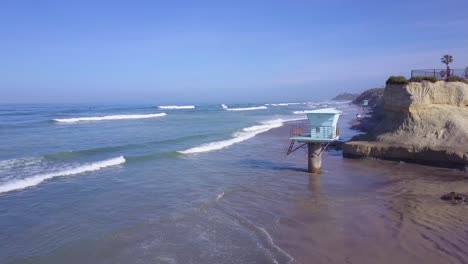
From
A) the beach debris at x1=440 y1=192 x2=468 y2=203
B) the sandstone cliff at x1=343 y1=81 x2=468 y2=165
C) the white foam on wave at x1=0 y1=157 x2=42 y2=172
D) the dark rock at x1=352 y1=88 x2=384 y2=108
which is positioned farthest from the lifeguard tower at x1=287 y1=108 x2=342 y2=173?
the dark rock at x1=352 y1=88 x2=384 y2=108

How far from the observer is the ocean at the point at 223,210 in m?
10.5

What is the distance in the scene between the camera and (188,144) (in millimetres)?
A: 31453

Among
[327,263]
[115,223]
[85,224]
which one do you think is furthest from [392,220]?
[85,224]

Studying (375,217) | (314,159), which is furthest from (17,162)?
(375,217)

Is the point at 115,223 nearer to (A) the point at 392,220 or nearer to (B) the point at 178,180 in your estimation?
(B) the point at 178,180

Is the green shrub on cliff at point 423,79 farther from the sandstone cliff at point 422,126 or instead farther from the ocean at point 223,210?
the ocean at point 223,210

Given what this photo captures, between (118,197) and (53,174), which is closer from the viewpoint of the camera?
(118,197)

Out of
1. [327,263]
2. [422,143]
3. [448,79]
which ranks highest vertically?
[448,79]

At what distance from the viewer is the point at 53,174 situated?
1973 centimetres

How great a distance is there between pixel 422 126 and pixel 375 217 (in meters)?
11.0

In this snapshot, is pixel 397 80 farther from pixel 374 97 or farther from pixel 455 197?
pixel 374 97

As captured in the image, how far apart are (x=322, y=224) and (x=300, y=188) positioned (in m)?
4.62

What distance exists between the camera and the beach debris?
14.7 meters

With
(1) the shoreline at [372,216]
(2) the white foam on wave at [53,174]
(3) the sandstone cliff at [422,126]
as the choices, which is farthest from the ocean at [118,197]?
(3) the sandstone cliff at [422,126]
